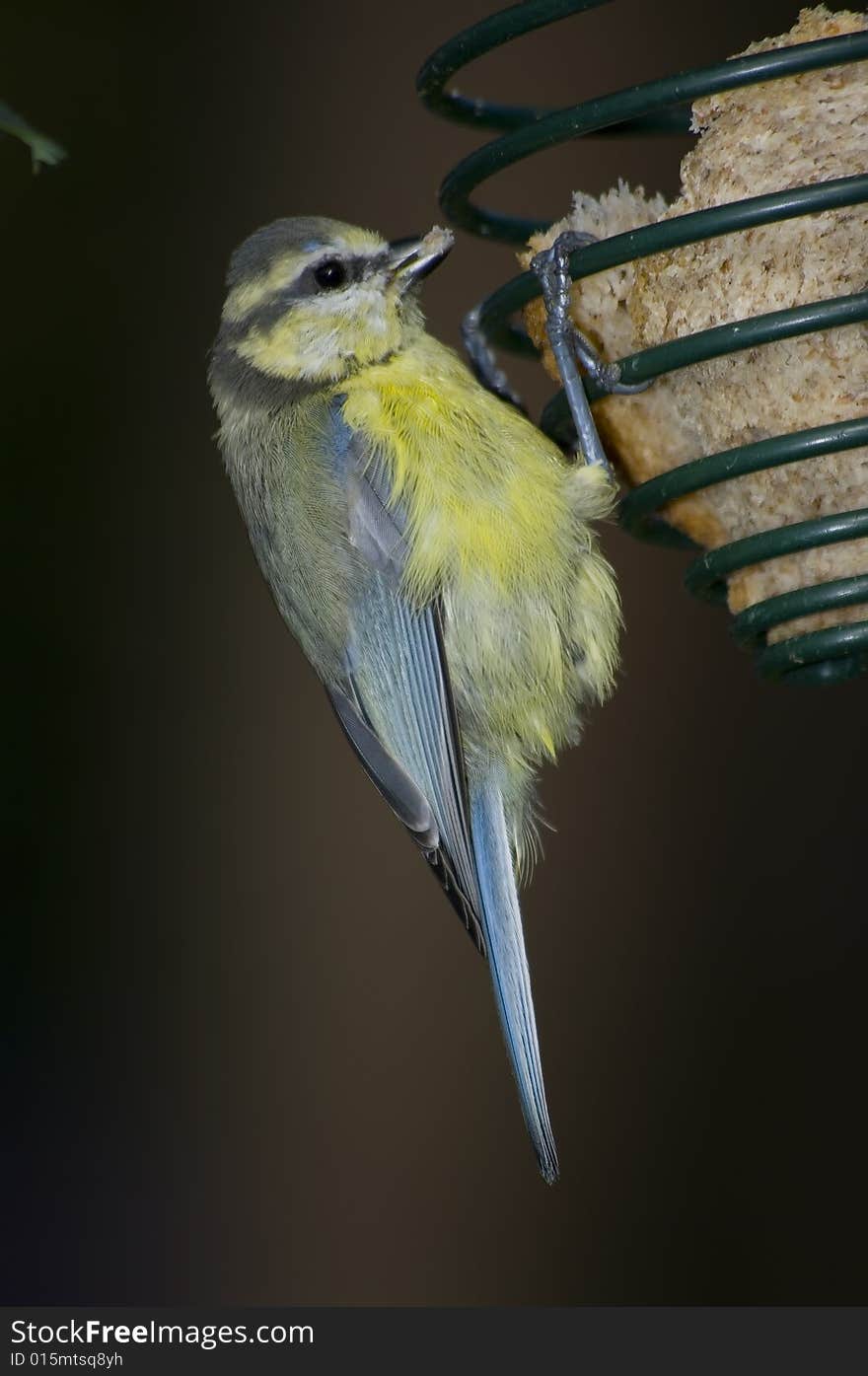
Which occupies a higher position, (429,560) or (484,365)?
(484,365)

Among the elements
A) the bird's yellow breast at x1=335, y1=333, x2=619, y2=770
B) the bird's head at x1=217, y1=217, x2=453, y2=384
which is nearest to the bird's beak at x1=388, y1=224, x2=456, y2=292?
the bird's head at x1=217, y1=217, x2=453, y2=384

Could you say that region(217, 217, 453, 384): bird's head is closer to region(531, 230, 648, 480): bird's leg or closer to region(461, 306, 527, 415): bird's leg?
region(461, 306, 527, 415): bird's leg

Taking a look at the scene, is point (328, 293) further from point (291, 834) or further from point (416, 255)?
point (291, 834)

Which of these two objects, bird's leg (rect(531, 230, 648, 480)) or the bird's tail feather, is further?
the bird's tail feather

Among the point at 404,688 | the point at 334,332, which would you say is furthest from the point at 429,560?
the point at 334,332

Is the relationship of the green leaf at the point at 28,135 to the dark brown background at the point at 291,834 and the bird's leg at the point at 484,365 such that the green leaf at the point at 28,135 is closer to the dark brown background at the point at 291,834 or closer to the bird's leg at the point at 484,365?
the bird's leg at the point at 484,365

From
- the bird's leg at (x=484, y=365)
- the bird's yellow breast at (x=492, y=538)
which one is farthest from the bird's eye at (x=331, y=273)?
the bird's leg at (x=484, y=365)
